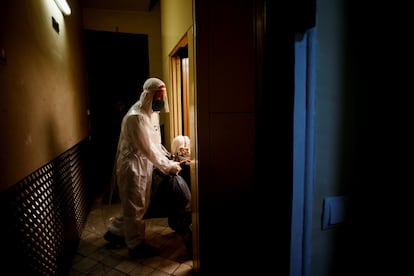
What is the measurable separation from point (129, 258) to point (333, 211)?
6.73ft

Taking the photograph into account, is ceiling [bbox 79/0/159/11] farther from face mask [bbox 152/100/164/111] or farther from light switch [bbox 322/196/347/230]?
light switch [bbox 322/196/347/230]

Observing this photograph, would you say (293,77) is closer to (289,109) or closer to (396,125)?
(289,109)

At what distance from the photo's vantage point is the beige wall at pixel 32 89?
1.21 metres

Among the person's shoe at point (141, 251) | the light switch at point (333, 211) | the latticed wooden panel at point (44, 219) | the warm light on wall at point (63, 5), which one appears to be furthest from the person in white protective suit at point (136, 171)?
the light switch at point (333, 211)

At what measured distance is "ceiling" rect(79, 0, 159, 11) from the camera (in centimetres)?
373

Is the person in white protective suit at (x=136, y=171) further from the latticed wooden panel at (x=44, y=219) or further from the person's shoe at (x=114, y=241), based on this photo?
the latticed wooden panel at (x=44, y=219)

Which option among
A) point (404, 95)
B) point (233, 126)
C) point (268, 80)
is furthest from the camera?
point (233, 126)

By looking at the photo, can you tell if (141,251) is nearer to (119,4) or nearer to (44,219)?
(44,219)

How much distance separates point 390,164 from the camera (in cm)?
73

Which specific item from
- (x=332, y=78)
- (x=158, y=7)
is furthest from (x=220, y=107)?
(x=158, y=7)

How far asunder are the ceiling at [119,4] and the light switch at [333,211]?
4.03 meters

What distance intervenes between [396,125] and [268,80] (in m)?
0.45

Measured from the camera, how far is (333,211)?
786 millimetres

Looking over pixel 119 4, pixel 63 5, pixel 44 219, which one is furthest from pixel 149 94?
pixel 119 4
